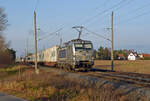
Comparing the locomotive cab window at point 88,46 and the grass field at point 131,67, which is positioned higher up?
the locomotive cab window at point 88,46

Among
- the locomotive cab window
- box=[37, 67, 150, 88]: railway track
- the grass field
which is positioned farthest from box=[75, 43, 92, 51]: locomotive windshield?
the grass field

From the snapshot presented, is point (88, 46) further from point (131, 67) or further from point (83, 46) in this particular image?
point (131, 67)

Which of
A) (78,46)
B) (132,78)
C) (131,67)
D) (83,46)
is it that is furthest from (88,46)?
(131,67)

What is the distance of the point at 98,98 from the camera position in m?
10.0

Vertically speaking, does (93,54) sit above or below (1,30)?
below

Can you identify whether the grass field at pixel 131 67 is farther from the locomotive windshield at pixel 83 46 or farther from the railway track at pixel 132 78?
the railway track at pixel 132 78

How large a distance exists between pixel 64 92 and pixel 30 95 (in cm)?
182

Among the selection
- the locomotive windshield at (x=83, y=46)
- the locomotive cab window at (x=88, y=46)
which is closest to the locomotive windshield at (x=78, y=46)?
the locomotive windshield at (x=83, y=46)

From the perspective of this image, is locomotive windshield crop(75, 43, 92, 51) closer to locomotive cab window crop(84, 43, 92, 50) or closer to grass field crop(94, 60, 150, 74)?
locomotive cab window crop(84, 43, 92, 50)

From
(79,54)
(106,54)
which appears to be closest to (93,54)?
(79,54)

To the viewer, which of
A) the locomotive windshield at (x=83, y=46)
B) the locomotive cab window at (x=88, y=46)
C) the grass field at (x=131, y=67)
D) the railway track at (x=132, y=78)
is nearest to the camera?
the railway track at (x=132, y=78)

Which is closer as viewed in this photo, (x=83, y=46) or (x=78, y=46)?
(x=78, y=46)

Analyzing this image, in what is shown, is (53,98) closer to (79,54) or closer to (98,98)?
(98,98)

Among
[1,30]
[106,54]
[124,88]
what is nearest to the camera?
[124,88]
